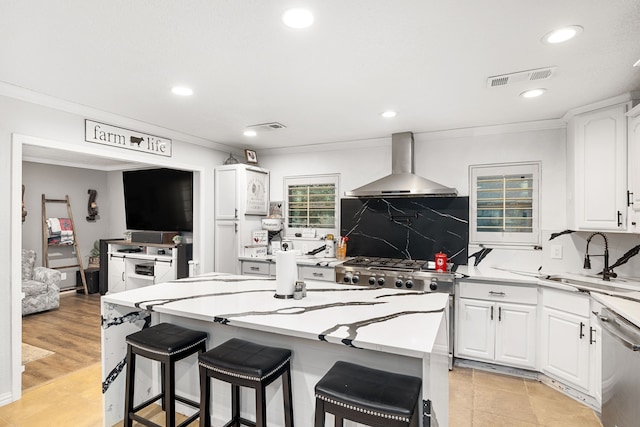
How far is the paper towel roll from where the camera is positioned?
6.82 ft

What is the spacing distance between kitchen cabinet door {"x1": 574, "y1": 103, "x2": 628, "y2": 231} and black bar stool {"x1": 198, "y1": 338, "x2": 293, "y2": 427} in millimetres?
2696

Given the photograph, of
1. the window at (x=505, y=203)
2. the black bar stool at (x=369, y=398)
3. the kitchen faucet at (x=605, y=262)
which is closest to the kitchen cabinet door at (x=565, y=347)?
the kitchen faucet at (x=605, y=262)

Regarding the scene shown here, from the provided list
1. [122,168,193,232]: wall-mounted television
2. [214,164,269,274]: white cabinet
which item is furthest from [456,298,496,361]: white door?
[122,168,193,232]: wall-mounted television

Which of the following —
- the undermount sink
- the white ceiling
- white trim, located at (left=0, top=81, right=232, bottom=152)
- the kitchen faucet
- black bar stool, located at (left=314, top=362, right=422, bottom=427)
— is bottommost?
black bar stool, located at (left=314, top=362, right=422, bottom=427)

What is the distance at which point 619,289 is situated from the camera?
2.56 m

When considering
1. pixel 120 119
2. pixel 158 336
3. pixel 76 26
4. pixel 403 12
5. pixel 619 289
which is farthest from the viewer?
pixel 120 119

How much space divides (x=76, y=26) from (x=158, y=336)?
1730mm

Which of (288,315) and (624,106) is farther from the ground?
(624,106)

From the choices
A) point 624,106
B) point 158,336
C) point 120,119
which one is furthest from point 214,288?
point 624,106

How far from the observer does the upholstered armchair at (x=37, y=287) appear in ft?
15.2

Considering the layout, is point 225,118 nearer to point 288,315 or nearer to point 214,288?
point 214,288

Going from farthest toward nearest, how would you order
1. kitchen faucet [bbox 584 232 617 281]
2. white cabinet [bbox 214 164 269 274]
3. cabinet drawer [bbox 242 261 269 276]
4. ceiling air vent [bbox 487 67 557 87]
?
white cabinet [bbox 214 164 269 274]
cabinet drawer [bbox 242 261 269 276]
kitchen faucet [bbox 584 232 617 281]
ceiling air vent [bbox 487 67 557 87]

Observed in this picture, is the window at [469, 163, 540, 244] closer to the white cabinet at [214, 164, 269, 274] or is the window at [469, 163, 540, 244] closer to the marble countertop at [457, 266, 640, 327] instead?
the marble countertop at [457, 266, 640, 327]

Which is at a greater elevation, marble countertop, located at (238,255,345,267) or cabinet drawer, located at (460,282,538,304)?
marble countertop, located at (238,255,345,267)
